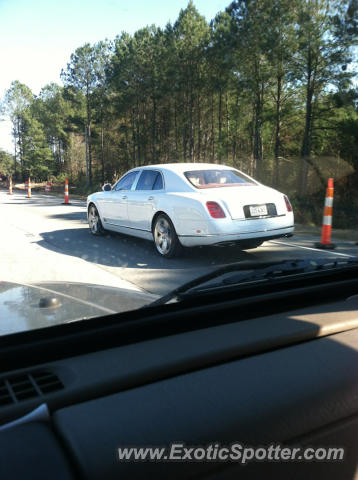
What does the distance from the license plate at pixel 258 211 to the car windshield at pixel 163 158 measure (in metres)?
0.04

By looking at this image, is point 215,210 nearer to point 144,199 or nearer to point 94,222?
point 144,199

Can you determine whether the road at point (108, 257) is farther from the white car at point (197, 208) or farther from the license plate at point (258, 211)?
the license plate at point (258, 211)

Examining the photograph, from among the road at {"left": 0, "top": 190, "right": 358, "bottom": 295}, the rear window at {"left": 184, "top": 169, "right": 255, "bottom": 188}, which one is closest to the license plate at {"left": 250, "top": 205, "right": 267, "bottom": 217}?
the road at {"left": 0, "top": 190, "right": 358, "bottom": 295}

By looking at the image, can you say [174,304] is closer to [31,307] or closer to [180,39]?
[31,307]

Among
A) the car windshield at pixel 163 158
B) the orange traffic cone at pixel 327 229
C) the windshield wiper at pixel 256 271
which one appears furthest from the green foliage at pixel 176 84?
the orange traffic cone at pixel 327 229

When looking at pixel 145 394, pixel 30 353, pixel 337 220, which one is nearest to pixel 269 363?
pixel 145 394

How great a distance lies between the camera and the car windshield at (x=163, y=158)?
2.55m

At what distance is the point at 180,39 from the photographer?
3234 mm

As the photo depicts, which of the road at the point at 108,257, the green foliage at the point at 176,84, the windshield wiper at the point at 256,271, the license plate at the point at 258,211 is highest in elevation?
the green foliage at the point at 176,84

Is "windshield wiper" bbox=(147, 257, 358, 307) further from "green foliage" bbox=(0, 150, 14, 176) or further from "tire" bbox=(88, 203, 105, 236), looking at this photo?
"tire" bbox=(88, 203, 105, 236)

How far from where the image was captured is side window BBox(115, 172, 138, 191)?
25.1 feet

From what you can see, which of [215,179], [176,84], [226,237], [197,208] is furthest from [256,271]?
[215,179]

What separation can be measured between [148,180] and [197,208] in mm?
1660

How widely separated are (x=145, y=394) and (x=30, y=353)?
0.45 meters
